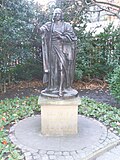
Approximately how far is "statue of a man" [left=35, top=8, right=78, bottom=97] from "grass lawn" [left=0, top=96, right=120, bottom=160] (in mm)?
1163

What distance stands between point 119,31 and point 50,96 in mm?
5669

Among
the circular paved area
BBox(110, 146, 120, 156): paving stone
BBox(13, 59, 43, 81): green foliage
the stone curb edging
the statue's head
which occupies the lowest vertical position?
BBox(110, 146, 120, 156): paving stone

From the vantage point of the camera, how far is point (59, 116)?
4.66m

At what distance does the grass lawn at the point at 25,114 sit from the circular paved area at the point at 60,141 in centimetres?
16

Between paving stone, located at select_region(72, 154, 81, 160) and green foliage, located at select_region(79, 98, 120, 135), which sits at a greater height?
green foliage, located at select_region(79, 98, 120, 135)

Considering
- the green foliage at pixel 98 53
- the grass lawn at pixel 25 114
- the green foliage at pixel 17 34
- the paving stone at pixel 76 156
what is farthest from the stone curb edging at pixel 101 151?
the green foliage at pixel 98 53

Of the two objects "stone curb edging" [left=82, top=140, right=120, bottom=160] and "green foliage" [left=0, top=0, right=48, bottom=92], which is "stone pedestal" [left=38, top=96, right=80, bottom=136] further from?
"green foliage" [left=0, top=0, right=48, bottom=92]

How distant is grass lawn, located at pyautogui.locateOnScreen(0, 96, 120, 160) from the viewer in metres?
4.27

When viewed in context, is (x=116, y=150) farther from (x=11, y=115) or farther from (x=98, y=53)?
(x=98, y=53)

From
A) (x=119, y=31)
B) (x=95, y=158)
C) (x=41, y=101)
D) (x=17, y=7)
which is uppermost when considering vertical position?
(x=17, y=7)

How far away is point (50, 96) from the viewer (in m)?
4.60

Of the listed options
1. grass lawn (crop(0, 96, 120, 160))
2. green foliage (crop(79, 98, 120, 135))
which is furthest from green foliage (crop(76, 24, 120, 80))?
green foliage (crop(79, 98, 120, 135))

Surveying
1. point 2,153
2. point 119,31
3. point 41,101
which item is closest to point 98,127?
point 41,101

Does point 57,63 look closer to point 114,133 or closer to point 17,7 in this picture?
point 114,133
